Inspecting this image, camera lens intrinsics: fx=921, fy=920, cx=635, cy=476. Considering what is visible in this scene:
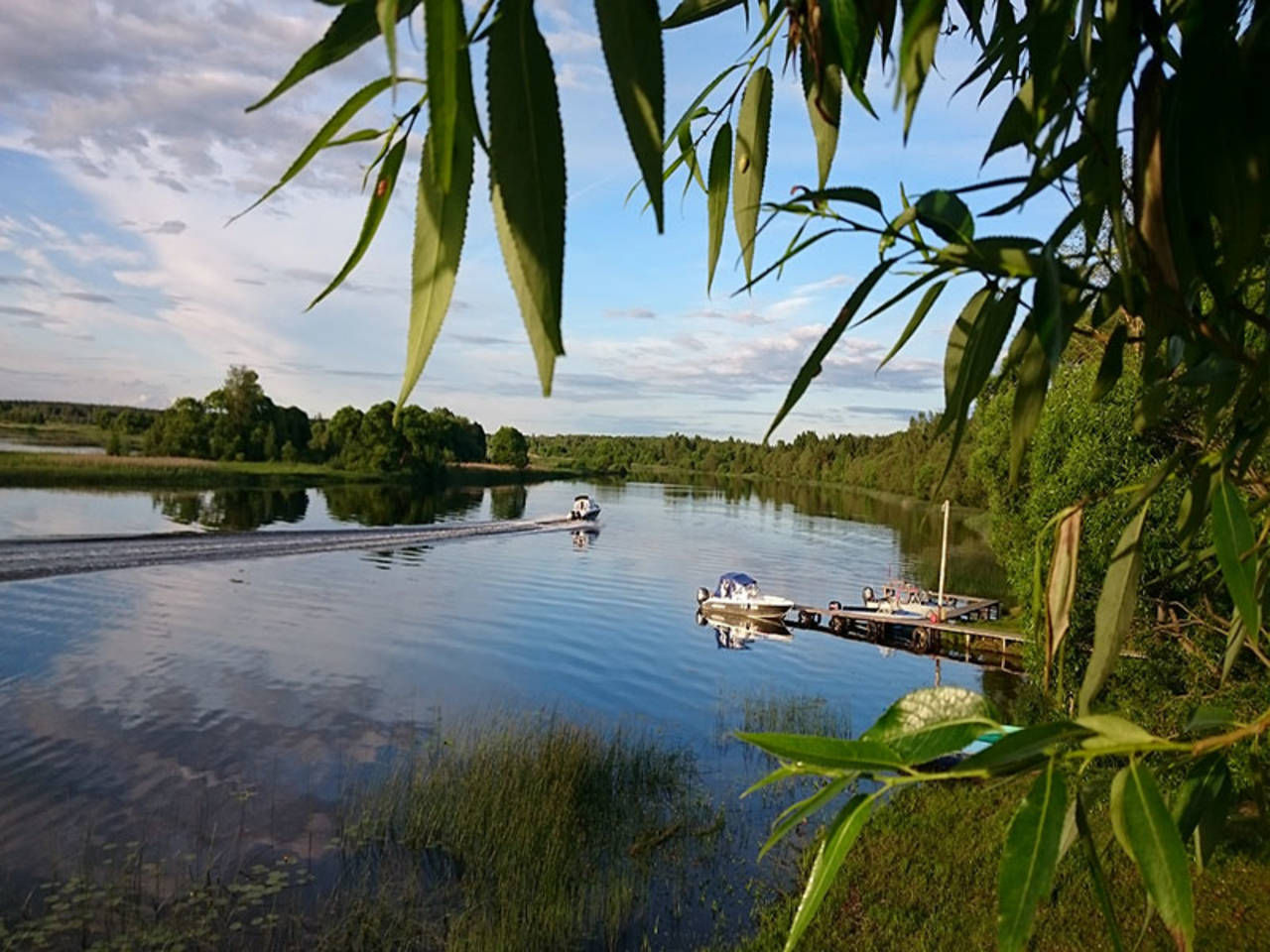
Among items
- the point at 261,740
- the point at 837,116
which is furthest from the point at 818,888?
the point at 261,740

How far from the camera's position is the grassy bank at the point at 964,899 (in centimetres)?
555

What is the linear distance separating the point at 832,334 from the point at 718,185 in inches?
14.5

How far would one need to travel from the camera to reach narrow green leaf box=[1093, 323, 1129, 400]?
2.48ft

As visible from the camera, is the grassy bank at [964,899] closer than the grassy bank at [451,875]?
Yes

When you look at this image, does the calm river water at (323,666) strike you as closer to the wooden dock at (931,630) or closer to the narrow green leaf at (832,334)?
the wooden dock at (931,630)

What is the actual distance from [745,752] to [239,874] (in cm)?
576

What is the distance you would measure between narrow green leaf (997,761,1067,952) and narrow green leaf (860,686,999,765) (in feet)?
0.13

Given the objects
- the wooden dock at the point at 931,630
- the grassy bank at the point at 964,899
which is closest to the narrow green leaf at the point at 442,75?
the grassy bank at the point at 964,899

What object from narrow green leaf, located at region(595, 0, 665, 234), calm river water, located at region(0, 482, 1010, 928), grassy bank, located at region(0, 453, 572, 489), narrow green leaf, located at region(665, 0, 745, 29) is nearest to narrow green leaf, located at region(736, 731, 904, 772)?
narrow green leaf, located at region(595, 0, 665, 234)

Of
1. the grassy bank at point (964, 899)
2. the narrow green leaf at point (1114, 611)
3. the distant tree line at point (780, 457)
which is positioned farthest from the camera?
the distant tree line at point (780, 457)

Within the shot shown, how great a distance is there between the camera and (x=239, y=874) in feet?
22.1

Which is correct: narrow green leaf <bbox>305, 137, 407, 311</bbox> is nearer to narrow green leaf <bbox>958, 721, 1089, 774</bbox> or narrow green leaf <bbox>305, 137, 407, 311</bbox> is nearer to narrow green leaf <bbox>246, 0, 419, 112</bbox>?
narrow green leaf <bbox>246, 0, 419, 112</bbox>

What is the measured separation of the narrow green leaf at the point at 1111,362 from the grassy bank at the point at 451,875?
600 cm

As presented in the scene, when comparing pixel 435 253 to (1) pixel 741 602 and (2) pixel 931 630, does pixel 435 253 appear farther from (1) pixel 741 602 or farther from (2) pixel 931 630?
(1) pixel 741 602
